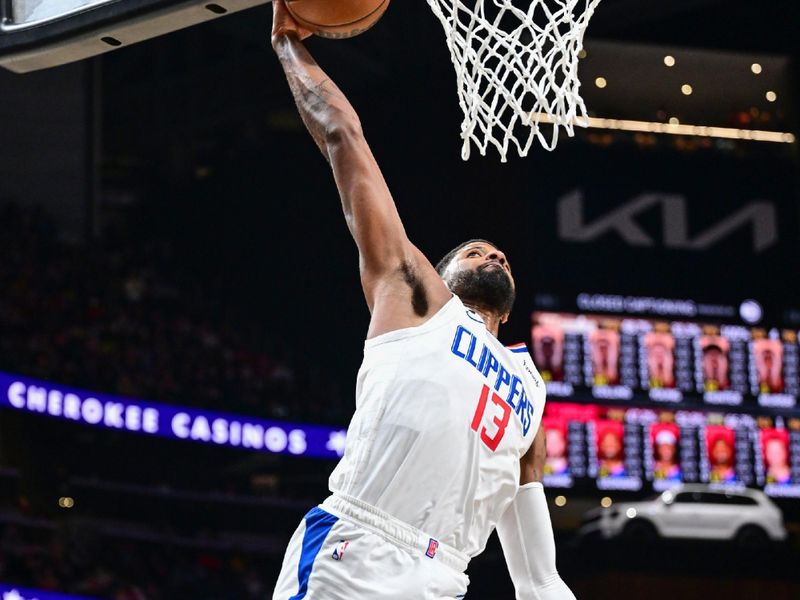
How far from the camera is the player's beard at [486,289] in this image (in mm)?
3215

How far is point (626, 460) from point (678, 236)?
2.77 meters

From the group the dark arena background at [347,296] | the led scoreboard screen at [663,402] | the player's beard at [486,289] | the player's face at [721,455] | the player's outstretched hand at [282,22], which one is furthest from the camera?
the player's face at [721,455]

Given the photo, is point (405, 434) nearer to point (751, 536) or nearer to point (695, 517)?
point (751, 536)

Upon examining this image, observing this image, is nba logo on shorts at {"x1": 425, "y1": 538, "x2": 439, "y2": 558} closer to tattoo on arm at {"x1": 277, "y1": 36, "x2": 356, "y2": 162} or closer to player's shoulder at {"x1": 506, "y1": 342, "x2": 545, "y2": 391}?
player's shoulder at {"x1": 506, "y1": 342, "x2": 545, "y2": 391}

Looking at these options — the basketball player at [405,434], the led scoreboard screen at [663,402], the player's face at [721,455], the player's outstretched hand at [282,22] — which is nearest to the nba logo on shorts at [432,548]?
the basketball player at [405,434]

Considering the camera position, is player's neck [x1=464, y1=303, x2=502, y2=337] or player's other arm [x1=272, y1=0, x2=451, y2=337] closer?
player's other arm [x1=272, y1=0, x2=451, y2=337]

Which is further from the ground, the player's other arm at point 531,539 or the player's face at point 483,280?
the player's face at point 483,280

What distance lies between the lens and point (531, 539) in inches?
128

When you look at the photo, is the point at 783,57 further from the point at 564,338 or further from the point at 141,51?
the point at 141,51

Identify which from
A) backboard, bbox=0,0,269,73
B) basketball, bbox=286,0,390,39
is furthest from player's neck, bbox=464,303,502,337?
backboard, bbox=0,0,269,73

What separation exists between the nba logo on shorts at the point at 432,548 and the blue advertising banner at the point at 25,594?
862cm

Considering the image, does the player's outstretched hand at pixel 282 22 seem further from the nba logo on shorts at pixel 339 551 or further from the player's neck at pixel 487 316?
the nba logo on shorts at pixel 339 551

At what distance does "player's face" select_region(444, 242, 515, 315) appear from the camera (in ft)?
10.6

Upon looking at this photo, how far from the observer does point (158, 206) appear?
17.6 m
